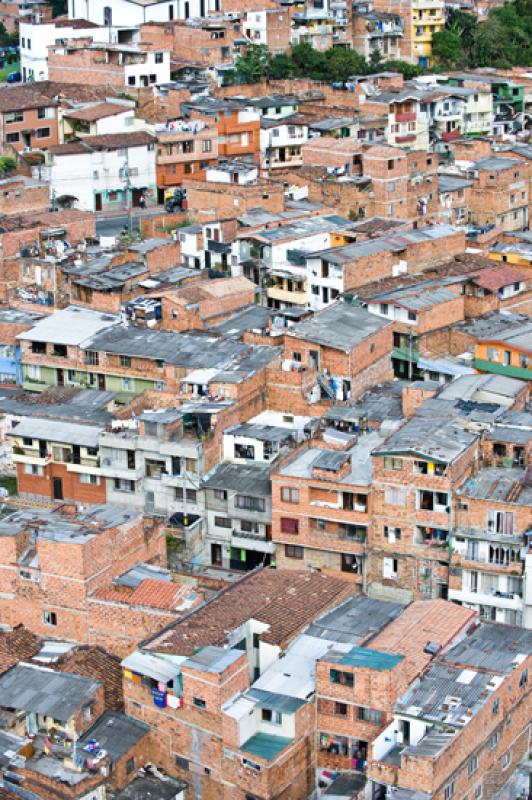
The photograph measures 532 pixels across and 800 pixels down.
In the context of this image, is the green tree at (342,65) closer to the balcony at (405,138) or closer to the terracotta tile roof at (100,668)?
the balcony at (405,138)

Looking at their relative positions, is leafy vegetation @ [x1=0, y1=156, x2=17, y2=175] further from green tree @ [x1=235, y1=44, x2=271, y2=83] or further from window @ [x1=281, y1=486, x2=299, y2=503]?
window @ [x1=281, y1=486, x2=299, y2=503]

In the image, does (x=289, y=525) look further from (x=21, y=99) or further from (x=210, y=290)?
(x=21, y=99)

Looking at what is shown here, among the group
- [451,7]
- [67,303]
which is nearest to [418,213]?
[67,303]

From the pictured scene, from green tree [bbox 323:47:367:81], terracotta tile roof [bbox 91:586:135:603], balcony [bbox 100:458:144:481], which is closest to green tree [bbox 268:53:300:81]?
green tree [bbox 323:47:367:81]

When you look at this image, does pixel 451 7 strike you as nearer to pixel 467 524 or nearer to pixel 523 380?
pixel 523 380

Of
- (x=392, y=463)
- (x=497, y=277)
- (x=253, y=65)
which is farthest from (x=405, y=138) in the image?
(x=392, y=463)

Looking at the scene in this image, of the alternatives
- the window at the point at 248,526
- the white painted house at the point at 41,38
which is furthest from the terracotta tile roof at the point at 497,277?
the white painted house at the point at 41,38
